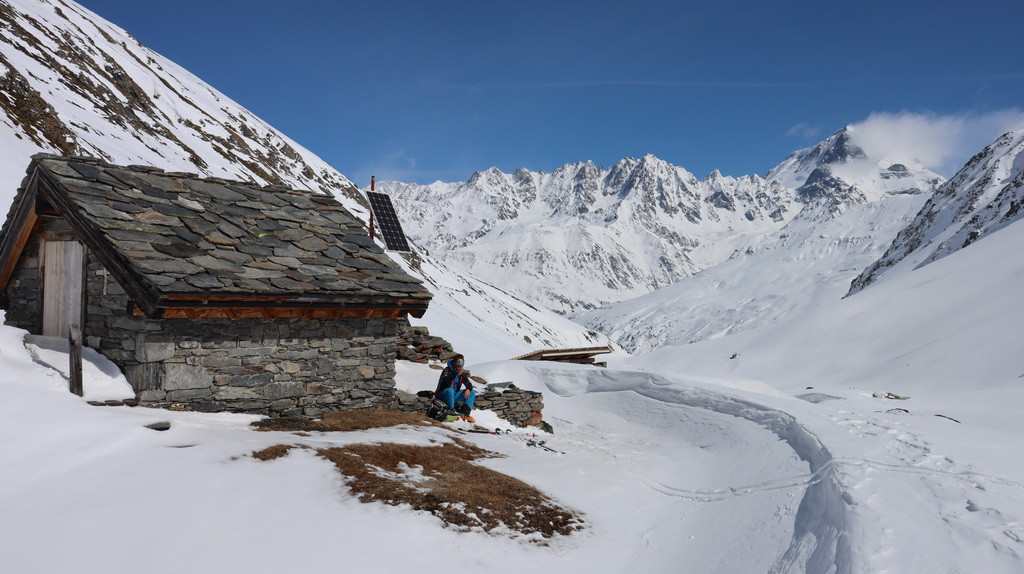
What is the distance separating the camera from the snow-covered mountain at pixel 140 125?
27578mm

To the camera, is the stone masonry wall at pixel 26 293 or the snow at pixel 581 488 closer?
the snow at pixel 581 488

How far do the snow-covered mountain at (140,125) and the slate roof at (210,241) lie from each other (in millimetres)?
9951

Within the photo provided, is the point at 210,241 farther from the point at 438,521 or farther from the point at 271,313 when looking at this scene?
the point at 438,521

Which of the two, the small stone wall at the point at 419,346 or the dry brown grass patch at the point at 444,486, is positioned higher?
the small stone wall at the point at 419,346

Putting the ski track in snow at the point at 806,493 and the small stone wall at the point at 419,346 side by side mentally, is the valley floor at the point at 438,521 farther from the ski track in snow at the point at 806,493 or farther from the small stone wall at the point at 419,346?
the small stone wall at the point at 419,346

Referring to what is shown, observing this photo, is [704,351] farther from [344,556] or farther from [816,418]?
[344,556]

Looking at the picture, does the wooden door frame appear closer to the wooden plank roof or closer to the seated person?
the seated person

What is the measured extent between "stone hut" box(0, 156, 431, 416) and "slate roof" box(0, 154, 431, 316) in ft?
0.09

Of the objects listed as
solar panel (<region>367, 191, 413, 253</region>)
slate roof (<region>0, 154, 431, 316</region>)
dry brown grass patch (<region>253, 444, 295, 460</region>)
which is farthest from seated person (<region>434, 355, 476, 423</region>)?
dry brown grass patch (<region>253, 444, 295, 460</region>)

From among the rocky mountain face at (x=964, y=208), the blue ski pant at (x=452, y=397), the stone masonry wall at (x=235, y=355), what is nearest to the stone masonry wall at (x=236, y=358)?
the stone masonry wall at (x=235, y=355)

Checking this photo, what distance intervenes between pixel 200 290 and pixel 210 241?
161 centimetres

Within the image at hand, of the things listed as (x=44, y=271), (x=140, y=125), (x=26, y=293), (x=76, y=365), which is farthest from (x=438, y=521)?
(x=140, y=125)

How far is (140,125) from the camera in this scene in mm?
40906

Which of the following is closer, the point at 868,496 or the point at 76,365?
the point at 868,496
